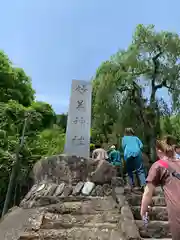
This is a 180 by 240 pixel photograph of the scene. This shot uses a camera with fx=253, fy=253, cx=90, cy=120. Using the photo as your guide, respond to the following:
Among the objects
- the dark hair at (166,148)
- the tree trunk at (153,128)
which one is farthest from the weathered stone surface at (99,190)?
the tree trunk at (153,128)

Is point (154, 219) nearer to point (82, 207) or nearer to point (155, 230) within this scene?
point (155, 230)

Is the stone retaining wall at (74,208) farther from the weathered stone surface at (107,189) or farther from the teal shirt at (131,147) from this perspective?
the teal shirt at (131,147)

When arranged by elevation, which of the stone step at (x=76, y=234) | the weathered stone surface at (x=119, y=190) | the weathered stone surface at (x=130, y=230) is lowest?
the stone step at (x=76, y=234)

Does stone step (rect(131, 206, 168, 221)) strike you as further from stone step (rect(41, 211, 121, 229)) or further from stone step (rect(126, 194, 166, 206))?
stone step (rect(41, 211, 121, 229))

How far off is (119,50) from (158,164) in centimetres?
1460

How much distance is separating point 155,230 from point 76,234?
105 centimetres

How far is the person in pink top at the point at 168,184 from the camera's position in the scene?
1800mm

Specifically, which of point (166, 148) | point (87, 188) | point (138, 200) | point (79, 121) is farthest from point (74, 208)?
point (79, 121)

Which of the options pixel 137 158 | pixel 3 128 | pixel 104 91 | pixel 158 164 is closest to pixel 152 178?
pixel 158 164

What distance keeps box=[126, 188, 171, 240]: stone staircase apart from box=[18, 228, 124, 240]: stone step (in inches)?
17.9

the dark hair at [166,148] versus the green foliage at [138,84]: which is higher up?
the green foliage at [138,84]

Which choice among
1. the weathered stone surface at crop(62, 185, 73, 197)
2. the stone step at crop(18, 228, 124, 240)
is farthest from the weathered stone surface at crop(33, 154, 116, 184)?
the stone step at crop(18, 228, 124, 240)

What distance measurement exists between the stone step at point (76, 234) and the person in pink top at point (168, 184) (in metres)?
1.08

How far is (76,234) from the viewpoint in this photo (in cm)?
311
